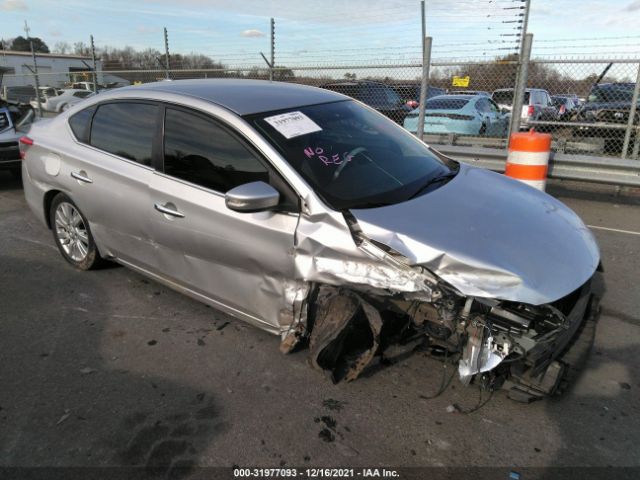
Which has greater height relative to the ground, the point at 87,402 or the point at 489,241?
the point at 489,241

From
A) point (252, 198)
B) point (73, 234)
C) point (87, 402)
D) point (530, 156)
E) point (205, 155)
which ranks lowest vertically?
point (87, 402)

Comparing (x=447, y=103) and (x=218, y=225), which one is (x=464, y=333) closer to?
(x=218, y=225)

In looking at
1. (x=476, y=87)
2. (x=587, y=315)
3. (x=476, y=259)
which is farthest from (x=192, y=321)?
(x=476, y=87)

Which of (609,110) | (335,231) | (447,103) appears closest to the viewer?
(335,231)

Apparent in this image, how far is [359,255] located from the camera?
8.63 ft

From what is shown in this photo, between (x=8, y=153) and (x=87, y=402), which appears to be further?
(x=8, y=153)

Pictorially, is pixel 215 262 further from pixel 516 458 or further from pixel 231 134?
pixel 516 458

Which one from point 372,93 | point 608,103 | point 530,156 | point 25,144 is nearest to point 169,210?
point 25,144

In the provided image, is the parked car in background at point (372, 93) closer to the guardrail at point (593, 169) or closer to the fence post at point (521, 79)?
the fence post at point (521, 79)

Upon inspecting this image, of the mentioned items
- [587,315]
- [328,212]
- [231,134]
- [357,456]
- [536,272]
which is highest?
[231,134]

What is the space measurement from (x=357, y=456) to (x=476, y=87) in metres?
8.50

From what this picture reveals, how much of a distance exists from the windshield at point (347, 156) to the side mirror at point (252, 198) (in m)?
0.24

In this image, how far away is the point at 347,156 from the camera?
3191mm

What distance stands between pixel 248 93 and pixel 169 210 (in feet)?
3.33
